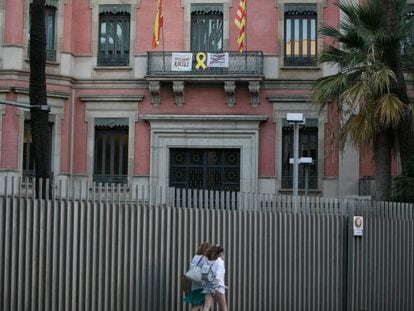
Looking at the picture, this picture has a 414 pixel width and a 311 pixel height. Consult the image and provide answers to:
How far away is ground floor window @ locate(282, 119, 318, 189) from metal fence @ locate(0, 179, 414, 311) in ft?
38.0

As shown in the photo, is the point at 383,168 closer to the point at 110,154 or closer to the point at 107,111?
the point at 110,154

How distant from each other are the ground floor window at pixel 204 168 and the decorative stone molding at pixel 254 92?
1877 millimetres

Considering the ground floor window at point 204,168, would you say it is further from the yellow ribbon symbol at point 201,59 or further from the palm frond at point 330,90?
the palm frond at point 330,90

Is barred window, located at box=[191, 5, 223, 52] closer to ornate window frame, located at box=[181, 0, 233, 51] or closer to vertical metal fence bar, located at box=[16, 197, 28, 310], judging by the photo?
ornate window frame, located at box=[181, 0, 233, 51]

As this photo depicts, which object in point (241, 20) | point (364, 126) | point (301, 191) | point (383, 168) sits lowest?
point (301, 191)

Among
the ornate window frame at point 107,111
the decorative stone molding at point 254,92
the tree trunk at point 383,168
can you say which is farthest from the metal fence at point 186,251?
the ornate window frame at point 107,111

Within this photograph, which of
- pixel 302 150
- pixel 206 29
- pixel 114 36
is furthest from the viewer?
pixel 114 36

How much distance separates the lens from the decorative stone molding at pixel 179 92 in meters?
29.1

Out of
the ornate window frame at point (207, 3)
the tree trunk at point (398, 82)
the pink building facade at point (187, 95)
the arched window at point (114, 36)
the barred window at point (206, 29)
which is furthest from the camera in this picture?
the arched window at point (114, 36)

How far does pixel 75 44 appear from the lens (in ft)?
98.5

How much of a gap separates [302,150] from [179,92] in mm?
5058

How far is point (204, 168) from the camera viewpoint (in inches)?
1162

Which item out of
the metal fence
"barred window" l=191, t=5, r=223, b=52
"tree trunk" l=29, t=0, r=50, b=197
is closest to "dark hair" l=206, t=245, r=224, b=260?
the metal fence

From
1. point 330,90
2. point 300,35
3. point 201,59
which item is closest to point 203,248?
point 330,90
